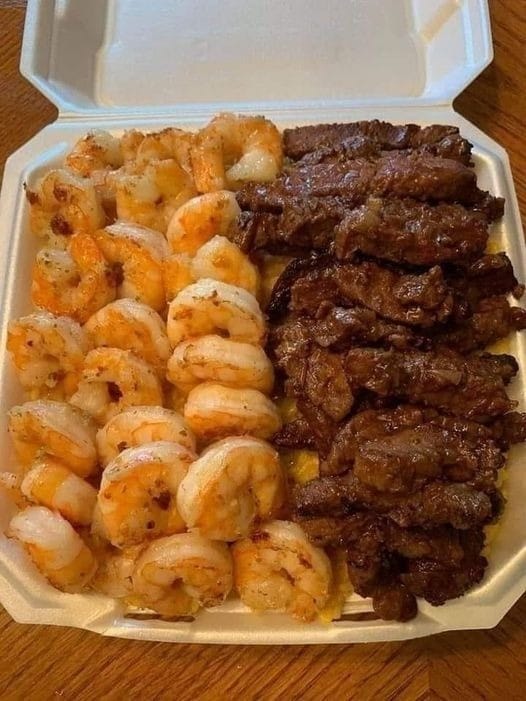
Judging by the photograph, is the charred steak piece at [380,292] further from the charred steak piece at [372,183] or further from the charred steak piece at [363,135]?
the charred steak piece at [363,135]

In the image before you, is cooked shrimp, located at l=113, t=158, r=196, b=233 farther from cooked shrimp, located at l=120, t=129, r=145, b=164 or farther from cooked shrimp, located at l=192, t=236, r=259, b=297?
cooked shrimp, located at l=192, t=236, r=259, b=297

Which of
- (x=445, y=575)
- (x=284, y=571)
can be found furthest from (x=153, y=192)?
(x=445, y=575)

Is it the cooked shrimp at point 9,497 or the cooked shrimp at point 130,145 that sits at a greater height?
the cooked shrimp at point 130,145

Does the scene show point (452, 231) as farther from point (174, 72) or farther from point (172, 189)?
point (174, 72)

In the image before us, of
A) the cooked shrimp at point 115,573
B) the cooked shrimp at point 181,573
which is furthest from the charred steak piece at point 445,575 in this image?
the cooked shrimp at point 115,573

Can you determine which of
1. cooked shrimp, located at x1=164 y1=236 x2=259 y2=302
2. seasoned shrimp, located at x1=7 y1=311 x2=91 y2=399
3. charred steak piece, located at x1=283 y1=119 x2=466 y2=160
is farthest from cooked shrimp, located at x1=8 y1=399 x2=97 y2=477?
charred steak piece, located at x1=283 y1=119 x2=466 y2=160

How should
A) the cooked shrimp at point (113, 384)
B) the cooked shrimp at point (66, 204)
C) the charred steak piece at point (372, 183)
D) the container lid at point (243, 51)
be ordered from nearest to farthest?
the cooked shrimp at point (113, 384) < the charred steak piece at point (372, 183) < the cooked shrimp at point (66, 204) < the container lid at point (243, 51)
